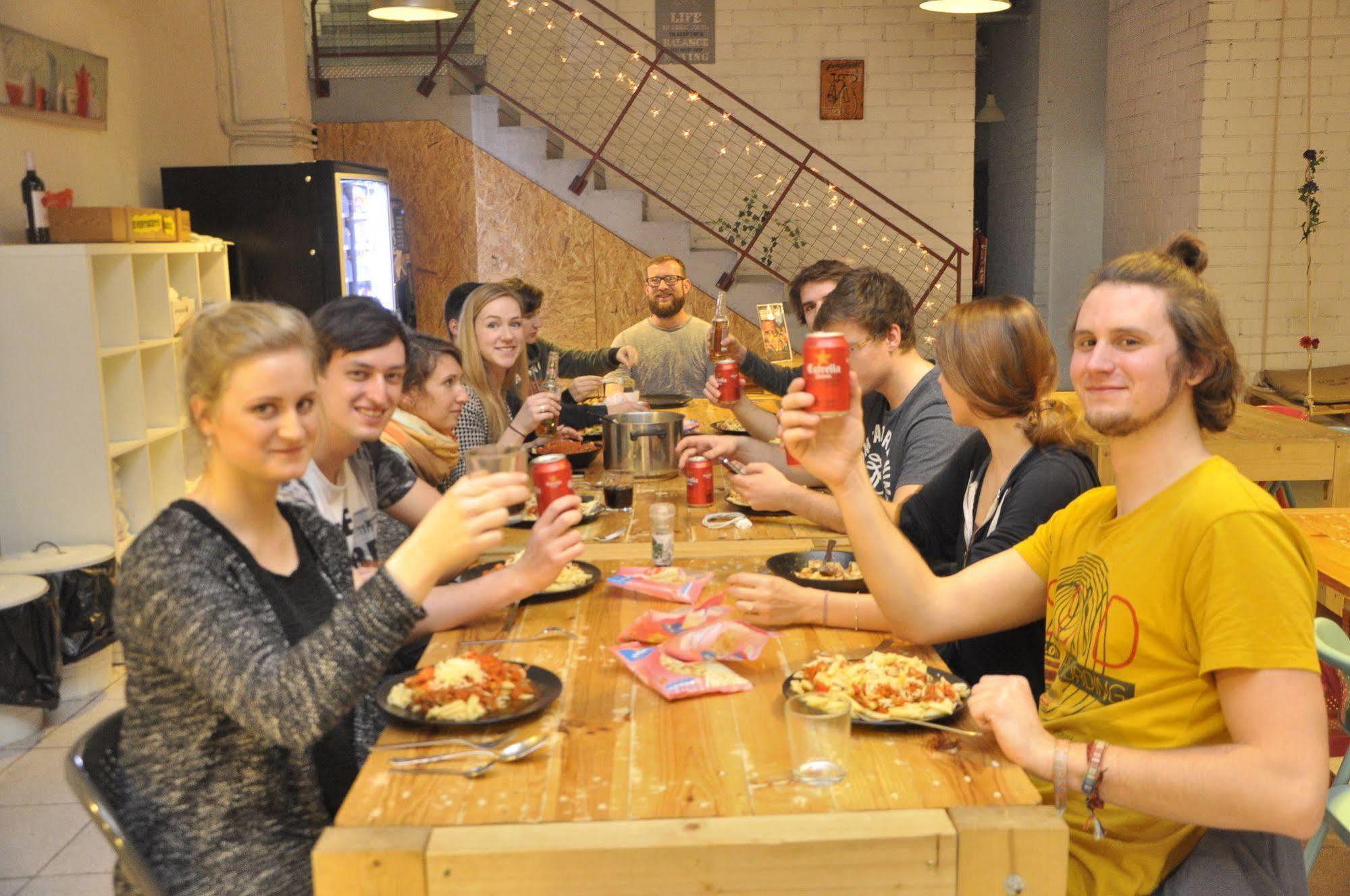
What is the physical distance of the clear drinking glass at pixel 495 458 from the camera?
1.73m

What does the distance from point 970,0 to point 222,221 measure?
4507 millimetres

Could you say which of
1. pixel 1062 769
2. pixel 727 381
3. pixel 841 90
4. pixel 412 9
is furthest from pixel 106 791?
pixel 841 90

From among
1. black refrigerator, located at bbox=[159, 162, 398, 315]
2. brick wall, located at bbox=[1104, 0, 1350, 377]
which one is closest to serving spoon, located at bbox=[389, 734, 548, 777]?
black refrigerator, located at bbox=[159, 162, 398, 315]

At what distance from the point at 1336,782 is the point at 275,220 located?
17.8 feet

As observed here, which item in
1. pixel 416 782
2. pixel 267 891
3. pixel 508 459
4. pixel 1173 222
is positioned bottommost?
pixel 267 891

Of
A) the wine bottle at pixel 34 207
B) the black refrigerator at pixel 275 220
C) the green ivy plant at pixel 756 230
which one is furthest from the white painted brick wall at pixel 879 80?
the wine bottle at pixel 34 207

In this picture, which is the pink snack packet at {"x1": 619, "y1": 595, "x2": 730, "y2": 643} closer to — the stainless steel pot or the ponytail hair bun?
the ponytail hair bun

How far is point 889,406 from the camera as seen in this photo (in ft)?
11.8

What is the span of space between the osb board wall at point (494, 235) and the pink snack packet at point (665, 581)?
6.13 metres

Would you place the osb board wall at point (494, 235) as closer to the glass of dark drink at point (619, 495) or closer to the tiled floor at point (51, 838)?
the tiled floor at point (51, 838)

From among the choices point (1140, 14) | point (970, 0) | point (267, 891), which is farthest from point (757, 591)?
point (1140, 14)

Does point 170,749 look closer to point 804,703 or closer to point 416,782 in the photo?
point 416,782

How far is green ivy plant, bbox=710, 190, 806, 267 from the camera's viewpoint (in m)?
9.90

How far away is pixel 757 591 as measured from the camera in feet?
7.43
